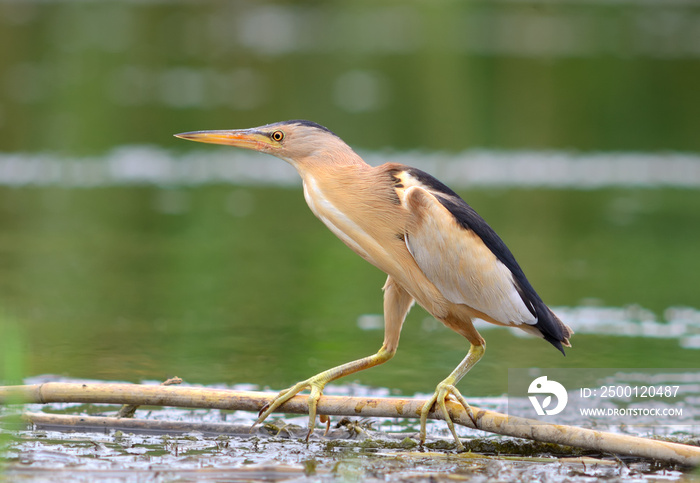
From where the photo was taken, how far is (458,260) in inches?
169

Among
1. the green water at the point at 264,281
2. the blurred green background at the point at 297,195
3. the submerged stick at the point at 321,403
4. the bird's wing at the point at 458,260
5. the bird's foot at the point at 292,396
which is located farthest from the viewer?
the blurred green background at the point at 297,195

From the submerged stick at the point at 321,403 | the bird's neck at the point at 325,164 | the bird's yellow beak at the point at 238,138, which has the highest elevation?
the bird's yellow beak at the point at 238,138

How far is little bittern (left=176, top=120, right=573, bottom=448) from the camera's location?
427cm

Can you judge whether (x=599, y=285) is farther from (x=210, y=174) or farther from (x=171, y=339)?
(x=210, y=174)

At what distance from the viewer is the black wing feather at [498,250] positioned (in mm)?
4340

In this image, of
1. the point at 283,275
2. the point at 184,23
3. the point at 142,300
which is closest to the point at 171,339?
the point at 142,300

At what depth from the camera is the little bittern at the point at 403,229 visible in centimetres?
427

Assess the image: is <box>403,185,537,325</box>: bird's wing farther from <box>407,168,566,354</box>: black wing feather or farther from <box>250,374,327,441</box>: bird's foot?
<box>250,374,327,441</box>: bird's foot

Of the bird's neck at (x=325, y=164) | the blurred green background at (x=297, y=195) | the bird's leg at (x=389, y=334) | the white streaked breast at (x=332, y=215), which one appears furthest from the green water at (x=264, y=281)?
the bird's neck at (x=325, y=164)

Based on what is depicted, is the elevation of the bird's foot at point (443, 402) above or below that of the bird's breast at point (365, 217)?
below

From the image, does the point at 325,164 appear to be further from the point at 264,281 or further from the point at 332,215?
the point at 264,281

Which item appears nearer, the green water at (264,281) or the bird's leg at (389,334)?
the bird's leg at (389,334)

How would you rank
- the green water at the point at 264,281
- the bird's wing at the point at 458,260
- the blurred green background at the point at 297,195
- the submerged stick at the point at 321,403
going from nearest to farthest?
the submerged stick at the point at 321,403
the bird's wing at the point at 458,260
the green water at the point at 264,281
the blurred green background at the point at 297,195

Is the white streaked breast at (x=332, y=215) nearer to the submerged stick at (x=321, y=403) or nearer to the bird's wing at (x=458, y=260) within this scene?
the bird's wing at (x=458, y=260)
